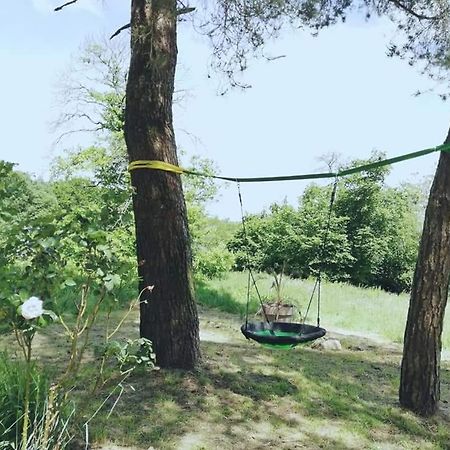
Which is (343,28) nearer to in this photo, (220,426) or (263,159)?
(220,426)

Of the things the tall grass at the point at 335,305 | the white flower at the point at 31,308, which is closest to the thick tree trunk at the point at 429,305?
the white flower at the point at 31,308

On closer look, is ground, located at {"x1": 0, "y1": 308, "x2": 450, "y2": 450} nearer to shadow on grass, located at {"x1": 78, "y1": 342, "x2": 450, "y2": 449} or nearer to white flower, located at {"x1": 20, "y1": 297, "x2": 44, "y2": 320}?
shadow on grass, located at {"x1": 78, "y1": 342, "x2": 450, "y2": 449}

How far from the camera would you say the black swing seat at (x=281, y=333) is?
3.00 metres

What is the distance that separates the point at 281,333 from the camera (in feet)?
11.7

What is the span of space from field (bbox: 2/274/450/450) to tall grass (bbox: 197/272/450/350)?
5.50ft

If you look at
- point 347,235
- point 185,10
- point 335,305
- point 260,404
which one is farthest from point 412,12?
point 347,235

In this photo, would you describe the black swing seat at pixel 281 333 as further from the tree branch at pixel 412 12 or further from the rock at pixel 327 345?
the tree branch at pixel 412 12

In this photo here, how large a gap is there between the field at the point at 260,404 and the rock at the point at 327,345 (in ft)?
0.35

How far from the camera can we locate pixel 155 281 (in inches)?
132

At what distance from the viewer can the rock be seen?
4.82m

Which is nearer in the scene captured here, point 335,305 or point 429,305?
point 429,305

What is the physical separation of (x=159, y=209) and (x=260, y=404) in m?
1.23

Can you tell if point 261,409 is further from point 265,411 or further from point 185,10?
point 185,10

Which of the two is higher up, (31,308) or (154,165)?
(154,165)
